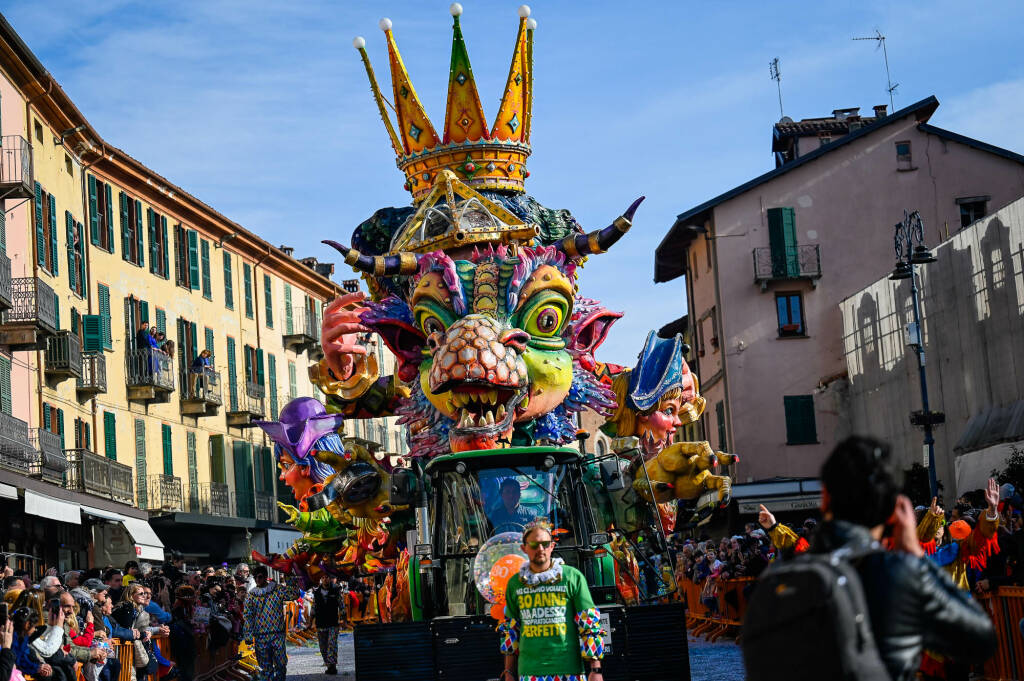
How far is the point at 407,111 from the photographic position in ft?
→ 54.8

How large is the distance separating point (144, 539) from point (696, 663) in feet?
66.6

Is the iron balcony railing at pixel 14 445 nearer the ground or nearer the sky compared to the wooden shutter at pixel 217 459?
nearer the ground

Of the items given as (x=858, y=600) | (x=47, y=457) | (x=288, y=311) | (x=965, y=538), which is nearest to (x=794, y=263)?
(x=47, y=457)

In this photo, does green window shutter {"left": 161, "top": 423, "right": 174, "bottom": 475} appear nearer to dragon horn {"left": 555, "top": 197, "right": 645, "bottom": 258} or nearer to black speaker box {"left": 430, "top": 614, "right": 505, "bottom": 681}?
dragon horn {"left": 555, "top": 197, "right": 645, "bottom": 258}

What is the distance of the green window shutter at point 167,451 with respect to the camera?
1617 inches

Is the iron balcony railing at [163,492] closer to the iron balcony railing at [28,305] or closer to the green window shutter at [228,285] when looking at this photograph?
the green window shutter at [228,285]

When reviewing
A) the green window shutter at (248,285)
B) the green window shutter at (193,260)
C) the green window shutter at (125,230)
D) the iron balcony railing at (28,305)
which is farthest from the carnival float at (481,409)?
the green window shutter at (248,285)

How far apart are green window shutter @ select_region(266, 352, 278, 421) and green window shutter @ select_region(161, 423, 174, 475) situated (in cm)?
832

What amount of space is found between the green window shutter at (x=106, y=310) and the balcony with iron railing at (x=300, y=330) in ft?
50.7

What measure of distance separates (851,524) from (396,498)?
1025cm

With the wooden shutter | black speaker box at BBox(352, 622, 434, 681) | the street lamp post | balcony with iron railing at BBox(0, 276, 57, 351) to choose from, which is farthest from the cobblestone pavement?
the wooden shutter

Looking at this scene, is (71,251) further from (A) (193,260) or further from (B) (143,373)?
(A) (193,260)

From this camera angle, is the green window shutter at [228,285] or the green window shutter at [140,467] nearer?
the green window shutter at [140,467]

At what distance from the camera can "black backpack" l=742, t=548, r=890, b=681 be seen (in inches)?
172
